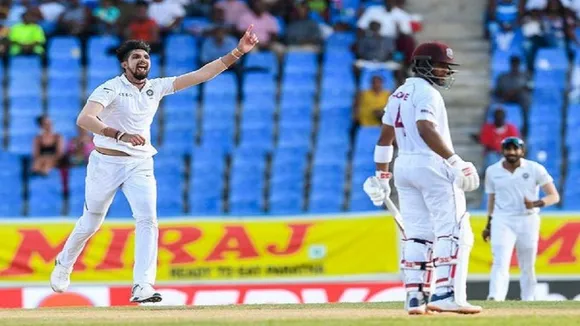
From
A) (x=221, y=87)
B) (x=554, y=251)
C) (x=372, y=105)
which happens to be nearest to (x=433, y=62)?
(x=554, y=251)

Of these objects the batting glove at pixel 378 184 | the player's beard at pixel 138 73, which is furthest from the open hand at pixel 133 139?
the batting glove at pixel 378 184

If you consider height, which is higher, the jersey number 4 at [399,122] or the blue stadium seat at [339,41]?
the blue stadium seat at [339,41]

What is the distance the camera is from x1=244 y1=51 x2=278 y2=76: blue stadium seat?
21.0 metres

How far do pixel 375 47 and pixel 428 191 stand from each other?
1114 cm

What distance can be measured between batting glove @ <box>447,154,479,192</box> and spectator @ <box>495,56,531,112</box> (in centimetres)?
1111

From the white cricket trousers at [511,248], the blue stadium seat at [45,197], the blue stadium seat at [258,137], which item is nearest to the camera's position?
the white cricket trousers at [511,248]

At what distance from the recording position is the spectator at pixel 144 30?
68.8ft

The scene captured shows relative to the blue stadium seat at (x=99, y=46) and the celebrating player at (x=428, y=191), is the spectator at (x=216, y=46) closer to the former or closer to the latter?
the blue stadium seat at (x=99, y=46)

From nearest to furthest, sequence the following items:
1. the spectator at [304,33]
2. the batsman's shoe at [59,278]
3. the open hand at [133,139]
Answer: the open hand at [133,139], the batsman's shoe at [59,278], the spectator at [304,33]

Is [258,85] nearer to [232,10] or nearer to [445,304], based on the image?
[232,10]

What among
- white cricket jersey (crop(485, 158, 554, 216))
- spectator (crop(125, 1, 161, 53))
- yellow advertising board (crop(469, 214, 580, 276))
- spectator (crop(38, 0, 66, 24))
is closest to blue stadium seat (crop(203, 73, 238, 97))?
spectator (crop(125, 1, 161, 53))

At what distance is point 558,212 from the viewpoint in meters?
17.2

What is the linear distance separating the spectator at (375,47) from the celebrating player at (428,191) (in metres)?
10.6

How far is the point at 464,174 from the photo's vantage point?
9.73m
